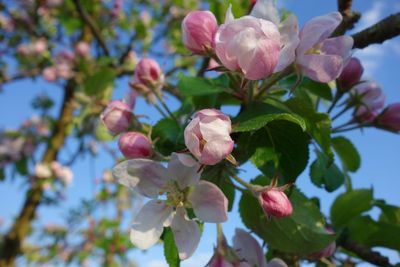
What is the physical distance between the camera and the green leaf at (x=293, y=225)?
83 centimetres

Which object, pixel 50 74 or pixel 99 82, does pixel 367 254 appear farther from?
pixel 50 74

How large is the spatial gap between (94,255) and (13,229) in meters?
0.93

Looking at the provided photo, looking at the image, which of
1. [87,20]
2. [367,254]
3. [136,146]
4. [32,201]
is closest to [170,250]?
[136,146]

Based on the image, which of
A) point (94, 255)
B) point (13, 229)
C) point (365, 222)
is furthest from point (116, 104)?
point (94, 255)

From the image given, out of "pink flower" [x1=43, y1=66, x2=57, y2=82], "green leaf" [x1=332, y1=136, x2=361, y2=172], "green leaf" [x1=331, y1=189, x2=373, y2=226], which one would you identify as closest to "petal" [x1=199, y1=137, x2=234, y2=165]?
"green leaf" [x1=332, y1=136, x2=361, y2=172]

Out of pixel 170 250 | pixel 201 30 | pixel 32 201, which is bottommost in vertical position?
pixel 32 201

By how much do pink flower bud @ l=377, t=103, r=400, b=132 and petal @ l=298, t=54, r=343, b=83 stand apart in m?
0.40

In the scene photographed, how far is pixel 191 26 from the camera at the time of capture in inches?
29.3

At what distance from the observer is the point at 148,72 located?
1.08 meters

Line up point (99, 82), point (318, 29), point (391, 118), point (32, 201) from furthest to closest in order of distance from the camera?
point (32, 201)
point (99, 82)
point (391, 118)
point (318, 29)

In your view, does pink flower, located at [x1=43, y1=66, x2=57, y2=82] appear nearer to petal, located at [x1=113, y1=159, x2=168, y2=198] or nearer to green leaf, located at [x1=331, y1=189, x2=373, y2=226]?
green leaf, located at [x1=331, y1=189, x2=373, y2=226]

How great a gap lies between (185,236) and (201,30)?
368 mm

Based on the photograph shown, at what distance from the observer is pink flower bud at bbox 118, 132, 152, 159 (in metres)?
0.78

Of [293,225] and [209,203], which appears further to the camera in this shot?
[293,225]
